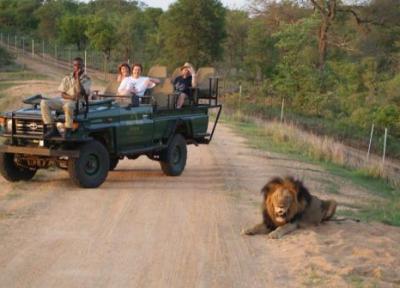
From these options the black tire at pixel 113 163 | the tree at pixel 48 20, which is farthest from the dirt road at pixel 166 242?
the tree at pixel 48 20

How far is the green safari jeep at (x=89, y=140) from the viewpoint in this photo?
11898 millimetres

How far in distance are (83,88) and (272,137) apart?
1280cm

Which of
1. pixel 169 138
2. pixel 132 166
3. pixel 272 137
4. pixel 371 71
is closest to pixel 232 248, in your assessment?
pixel 169 138

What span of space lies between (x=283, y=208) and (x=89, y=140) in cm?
412

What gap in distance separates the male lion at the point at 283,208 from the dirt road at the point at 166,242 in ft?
0.58

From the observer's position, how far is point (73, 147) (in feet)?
39.5

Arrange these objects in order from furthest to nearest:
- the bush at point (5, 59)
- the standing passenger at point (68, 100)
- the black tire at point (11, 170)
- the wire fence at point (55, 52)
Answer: the wire fence at point (55, 52)
the bush at point (5, 59)
the black tire at point (11, 170)
the standing passenger at point (68, 100)

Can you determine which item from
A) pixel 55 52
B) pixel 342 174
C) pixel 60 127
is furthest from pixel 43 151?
pixel 55 52

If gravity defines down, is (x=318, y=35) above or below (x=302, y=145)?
above

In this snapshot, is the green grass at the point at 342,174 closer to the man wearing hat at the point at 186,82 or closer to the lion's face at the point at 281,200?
the lion's face at the point at 281,200

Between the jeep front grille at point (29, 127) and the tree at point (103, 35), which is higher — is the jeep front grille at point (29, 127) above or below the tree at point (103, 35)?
below

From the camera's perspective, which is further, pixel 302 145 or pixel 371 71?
pixel 371 71

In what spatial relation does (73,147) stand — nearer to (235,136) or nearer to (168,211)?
(168,211)

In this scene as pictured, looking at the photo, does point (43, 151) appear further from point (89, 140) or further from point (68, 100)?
point (68, 100)
